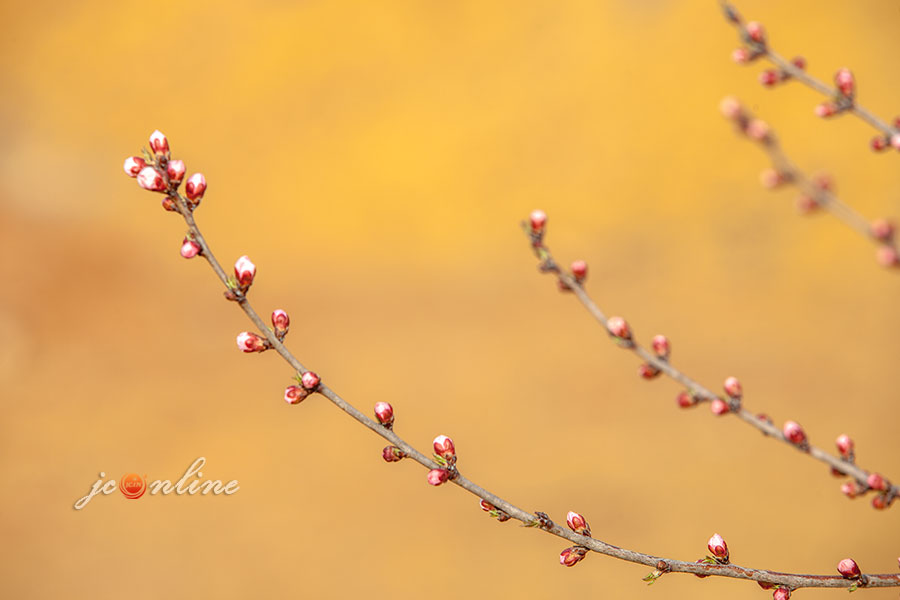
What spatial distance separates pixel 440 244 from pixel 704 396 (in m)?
2.50

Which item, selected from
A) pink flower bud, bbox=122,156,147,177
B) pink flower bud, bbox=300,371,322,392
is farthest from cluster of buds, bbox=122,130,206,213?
pink flower bud, bbox=300,371,322,392

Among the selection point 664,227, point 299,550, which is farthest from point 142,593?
point 664,227

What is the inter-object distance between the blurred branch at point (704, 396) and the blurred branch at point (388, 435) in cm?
6

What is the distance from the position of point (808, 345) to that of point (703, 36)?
1231 millimetres

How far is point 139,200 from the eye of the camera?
9.76ft

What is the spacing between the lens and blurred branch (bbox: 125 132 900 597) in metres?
0.50

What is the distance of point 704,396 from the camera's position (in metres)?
0.51

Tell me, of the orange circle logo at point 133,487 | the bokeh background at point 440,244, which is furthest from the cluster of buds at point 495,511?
the bokeh background at point 440,244

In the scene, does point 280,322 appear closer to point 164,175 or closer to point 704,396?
point 164,175

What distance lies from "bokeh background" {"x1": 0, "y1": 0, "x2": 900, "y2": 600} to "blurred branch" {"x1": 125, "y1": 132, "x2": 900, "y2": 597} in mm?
1882

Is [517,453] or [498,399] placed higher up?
[498,399]

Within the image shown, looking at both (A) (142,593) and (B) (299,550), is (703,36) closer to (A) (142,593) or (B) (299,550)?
(B) (299,550)

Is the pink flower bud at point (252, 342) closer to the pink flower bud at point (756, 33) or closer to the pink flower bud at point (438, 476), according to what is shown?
the pink flower bud at point (438, 476)

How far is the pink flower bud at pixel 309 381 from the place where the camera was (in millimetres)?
521
